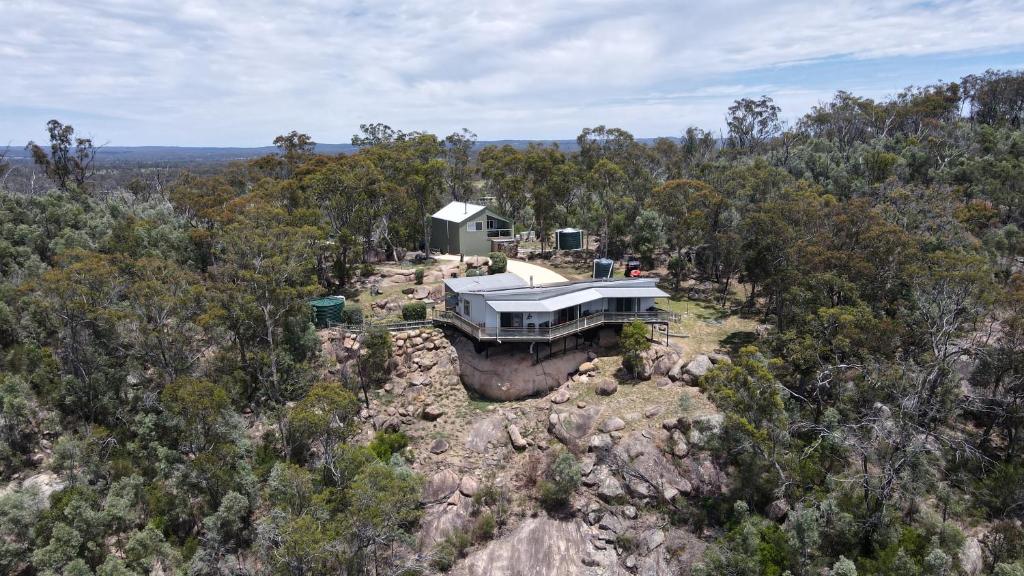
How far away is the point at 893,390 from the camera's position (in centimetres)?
2527

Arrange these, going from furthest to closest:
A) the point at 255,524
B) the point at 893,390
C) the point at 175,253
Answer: the point at 175,253 < the point at 255,524 < the point at 893,390

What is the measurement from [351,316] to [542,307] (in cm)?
1367

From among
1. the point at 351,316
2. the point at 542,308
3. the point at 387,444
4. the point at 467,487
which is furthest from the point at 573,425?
the point at 351,316

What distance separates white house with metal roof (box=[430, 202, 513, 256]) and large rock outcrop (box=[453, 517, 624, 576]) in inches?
1312

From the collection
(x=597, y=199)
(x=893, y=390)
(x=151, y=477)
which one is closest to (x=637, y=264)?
(x=597, y=199)

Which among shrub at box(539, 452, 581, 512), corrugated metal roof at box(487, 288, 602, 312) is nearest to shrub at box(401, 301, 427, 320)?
corrugated metal roof at box(487, 288, 602, 312)

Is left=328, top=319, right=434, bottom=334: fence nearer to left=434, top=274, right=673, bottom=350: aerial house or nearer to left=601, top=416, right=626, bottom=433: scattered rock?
left=434, top=274, right=673, bottom=350: aerial house

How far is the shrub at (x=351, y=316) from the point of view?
126 ft

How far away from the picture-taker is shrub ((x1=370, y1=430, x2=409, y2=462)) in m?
31.2

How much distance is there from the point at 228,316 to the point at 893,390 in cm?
3577

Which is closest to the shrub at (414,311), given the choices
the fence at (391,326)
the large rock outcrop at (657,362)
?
the fence at (391,326)

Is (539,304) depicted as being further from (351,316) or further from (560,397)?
(351,316)

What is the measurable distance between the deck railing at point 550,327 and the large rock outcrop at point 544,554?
11683mm

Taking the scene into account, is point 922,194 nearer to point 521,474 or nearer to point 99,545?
point 521,474
